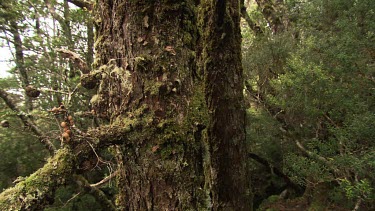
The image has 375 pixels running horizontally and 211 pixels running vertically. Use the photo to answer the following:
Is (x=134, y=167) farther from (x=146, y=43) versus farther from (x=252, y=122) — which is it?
(x=252, y=122)

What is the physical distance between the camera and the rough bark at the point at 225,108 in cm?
333

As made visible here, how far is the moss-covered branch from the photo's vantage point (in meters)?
1.30

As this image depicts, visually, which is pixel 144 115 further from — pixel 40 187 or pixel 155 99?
pixel 40 187

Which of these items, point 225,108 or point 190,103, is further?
point 225,108

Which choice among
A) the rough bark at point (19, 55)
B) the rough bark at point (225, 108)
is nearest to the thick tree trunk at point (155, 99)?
the rough bark at point (225, 108)

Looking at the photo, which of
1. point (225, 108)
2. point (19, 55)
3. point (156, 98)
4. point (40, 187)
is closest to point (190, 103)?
point (156, 98)

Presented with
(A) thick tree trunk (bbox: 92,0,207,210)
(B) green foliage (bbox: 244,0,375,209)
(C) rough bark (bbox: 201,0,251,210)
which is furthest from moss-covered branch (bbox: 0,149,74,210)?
(B) green foliage (bbox: 244,0,375,209)

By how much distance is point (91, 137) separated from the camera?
1.41 metres

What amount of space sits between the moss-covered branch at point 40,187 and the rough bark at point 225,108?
2.12m

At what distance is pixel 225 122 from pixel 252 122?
152 inches

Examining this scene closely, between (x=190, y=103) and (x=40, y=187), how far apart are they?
2.62 ft

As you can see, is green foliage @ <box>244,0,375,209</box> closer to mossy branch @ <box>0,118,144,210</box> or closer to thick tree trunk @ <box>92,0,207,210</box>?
thick tree trunk @ <box>92,0,207,210</box>

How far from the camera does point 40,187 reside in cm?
133

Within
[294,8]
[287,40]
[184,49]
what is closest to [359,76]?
[287,40]
